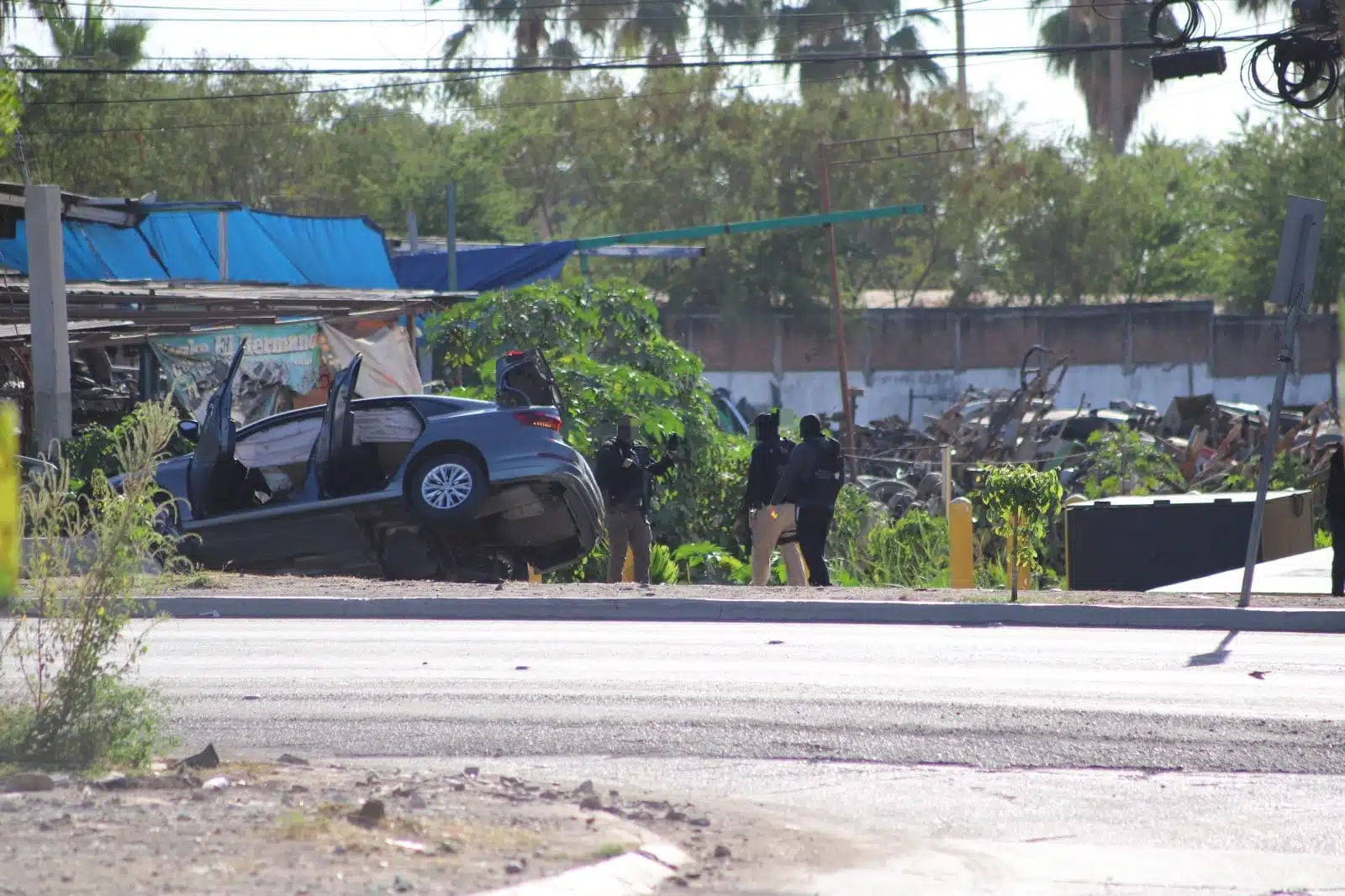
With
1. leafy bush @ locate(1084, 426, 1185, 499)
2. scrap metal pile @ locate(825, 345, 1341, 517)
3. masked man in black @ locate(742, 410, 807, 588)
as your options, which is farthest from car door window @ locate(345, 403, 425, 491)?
scrap metal pile @ locate(825, 345, 1341, 517)

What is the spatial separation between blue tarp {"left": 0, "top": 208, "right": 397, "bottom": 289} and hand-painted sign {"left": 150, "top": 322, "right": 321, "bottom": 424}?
172 inches

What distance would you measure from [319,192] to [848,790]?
51045 mm

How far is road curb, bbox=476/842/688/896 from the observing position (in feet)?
16.4

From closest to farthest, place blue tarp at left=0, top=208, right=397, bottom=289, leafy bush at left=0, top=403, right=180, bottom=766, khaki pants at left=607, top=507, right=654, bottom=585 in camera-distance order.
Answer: leafy bush at left=0, top=403, right=180, bottom=766 < khaki pants at left=607, top=507, right=654, bottom=585 < blue tarp at left=0, top=208, right=397, bottom=289

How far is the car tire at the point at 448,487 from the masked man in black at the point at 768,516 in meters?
2.63

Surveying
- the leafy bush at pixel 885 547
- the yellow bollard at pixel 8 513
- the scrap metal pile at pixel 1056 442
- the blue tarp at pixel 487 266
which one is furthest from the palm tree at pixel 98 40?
the yellow bollard at pixel 8 513

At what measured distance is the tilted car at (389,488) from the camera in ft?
46.5

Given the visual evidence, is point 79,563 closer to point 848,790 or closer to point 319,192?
point 848,790

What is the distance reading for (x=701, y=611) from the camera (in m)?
13.0

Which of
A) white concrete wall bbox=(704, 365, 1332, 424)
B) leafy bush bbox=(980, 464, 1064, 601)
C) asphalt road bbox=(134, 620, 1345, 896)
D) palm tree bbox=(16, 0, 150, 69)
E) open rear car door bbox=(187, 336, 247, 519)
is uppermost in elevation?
palm tree bbox=(16, 0, 150, 69)

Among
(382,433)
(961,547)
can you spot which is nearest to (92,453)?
(382,433)

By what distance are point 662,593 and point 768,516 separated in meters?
1.86

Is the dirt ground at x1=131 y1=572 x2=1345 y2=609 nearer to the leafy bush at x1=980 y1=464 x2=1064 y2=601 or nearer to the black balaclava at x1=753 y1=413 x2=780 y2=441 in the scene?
the leafy bush at x1=980 y1=464 x2=1064 y2=601

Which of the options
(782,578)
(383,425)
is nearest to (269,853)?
(383,425)
